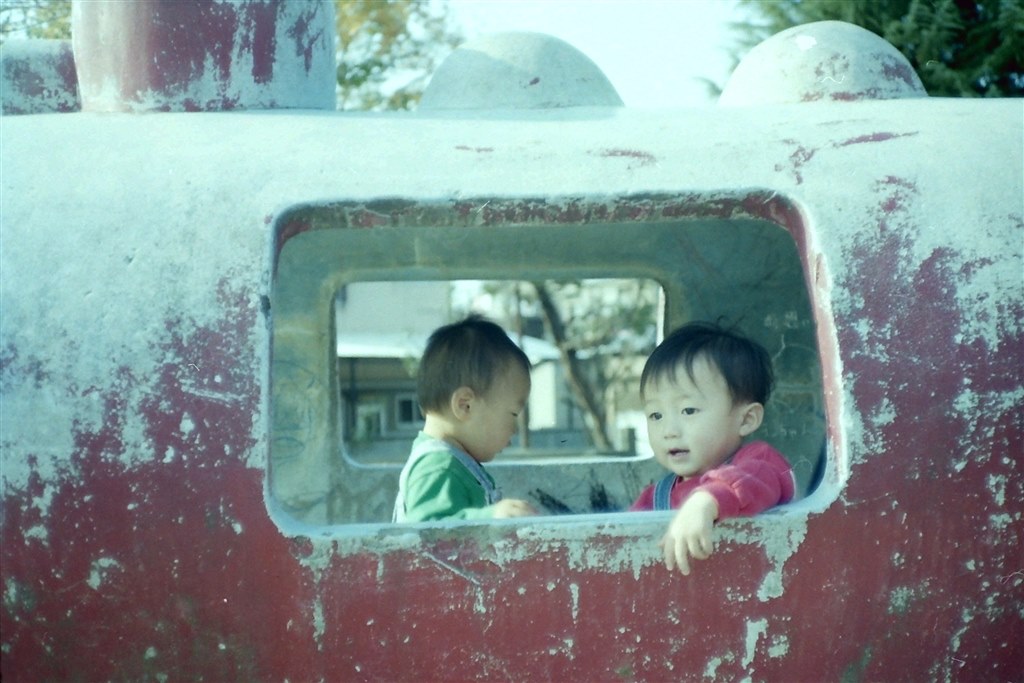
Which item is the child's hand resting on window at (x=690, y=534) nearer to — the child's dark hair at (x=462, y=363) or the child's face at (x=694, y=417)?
the child's face at (x=694, y=417)

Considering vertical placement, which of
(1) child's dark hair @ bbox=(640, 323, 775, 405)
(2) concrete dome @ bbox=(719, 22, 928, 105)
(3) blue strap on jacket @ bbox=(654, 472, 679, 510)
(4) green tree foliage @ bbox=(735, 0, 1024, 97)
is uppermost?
(4) green tree foliage @ bbox=(735, 0, 1024, 97)

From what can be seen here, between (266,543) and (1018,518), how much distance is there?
4.20 feet

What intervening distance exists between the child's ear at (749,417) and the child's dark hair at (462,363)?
604mm

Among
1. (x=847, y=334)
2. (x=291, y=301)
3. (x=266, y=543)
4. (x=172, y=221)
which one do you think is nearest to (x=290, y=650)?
(x=266, y=543)

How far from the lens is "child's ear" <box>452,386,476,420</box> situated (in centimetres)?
319

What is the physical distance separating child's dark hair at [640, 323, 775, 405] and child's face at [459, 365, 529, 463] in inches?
16.6

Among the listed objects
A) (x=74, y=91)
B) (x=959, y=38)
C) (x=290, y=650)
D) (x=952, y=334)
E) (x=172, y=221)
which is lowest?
(x=290, y=650)

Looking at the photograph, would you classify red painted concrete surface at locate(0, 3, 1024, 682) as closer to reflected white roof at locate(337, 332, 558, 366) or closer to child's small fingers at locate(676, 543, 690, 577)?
child's small fingers at locate(676, 543, 690, 577)

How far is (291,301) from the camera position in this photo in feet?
13.1

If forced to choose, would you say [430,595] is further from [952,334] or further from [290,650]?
[952,334]

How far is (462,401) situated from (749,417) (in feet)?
2.26

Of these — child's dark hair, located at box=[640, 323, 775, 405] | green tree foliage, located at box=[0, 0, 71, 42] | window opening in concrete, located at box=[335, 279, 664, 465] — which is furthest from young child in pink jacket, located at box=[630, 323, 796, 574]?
window opening in concrete, located at box=[335, 279, 664, 465]

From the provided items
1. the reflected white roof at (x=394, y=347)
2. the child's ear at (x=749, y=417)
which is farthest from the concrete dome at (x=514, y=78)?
the reflected white roof at (x=394, y=347)

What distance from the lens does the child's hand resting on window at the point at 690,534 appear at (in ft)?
7.32
